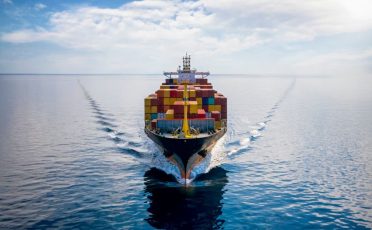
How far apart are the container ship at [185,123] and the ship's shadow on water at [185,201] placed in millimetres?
2215

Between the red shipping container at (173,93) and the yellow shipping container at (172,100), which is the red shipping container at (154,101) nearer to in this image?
the yellow shipping container at (172,100)

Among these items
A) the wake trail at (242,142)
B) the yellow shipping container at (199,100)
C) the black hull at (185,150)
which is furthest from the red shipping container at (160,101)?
the black hull at (185,150)

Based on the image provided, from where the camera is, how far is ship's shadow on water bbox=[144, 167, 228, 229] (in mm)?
25625

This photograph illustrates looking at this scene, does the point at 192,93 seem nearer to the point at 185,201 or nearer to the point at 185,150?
the point at 185,150

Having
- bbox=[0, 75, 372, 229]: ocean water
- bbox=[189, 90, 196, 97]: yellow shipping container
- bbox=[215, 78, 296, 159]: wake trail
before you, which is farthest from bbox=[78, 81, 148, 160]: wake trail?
bbox=[215, 78, 296, 159]: wake trail

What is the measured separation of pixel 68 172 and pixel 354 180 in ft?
105

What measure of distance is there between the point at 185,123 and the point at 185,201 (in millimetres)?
10584

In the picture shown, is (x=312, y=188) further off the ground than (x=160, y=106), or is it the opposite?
(x=160, y=106)

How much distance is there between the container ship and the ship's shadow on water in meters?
2.22

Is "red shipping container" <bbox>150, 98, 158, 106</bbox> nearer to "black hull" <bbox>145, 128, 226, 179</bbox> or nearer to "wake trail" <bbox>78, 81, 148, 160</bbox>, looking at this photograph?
"wake trail" <bbox>78, 81, 148, 160</bbox>

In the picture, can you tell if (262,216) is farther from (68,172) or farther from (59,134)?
(59,134)

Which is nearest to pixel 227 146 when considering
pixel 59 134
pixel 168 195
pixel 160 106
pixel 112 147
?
pixel 160 106

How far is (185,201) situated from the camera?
29141mm

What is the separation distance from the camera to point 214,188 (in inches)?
1286
